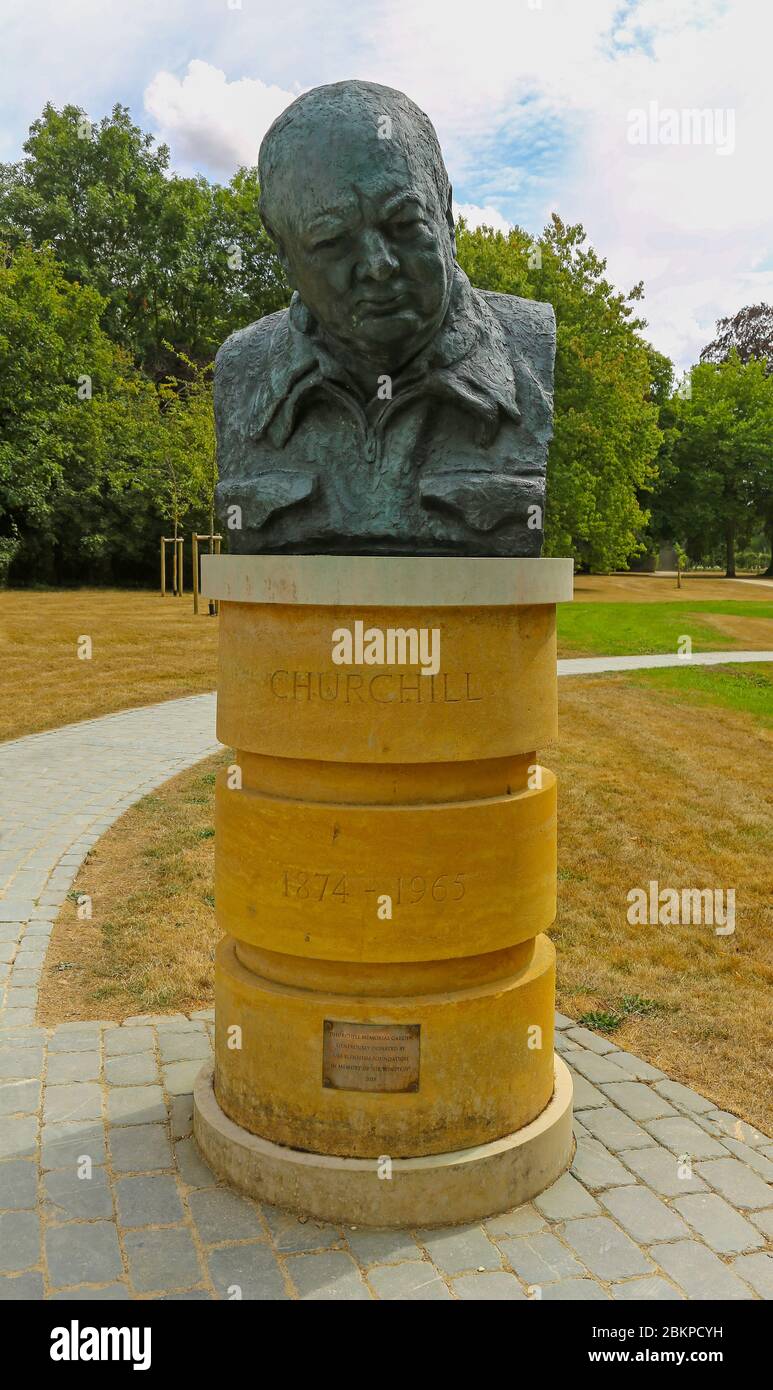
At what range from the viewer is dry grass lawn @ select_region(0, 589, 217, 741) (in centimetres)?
1397

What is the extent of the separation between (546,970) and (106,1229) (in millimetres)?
1841

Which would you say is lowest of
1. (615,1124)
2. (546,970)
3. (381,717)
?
(615,1124)

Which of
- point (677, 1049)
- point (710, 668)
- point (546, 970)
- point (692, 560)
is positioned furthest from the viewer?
point (692, 560)

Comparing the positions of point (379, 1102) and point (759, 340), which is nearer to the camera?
point (379, 1102)

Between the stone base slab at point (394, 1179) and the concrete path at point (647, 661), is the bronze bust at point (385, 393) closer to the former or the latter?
the stone base slab at point (394, 1179)

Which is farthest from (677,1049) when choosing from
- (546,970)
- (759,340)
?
(759,340)

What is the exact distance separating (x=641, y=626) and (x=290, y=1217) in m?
21.2

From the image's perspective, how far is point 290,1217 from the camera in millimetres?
3754

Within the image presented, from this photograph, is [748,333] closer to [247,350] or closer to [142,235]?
[142,235]

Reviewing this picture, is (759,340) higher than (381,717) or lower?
higher

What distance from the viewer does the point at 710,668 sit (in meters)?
17.9

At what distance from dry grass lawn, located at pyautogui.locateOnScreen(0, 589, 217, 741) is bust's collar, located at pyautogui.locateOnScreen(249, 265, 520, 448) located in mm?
9285

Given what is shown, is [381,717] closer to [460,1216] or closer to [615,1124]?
[460,1216]

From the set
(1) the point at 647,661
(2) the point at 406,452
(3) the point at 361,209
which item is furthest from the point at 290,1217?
(1) the point at 647,661
